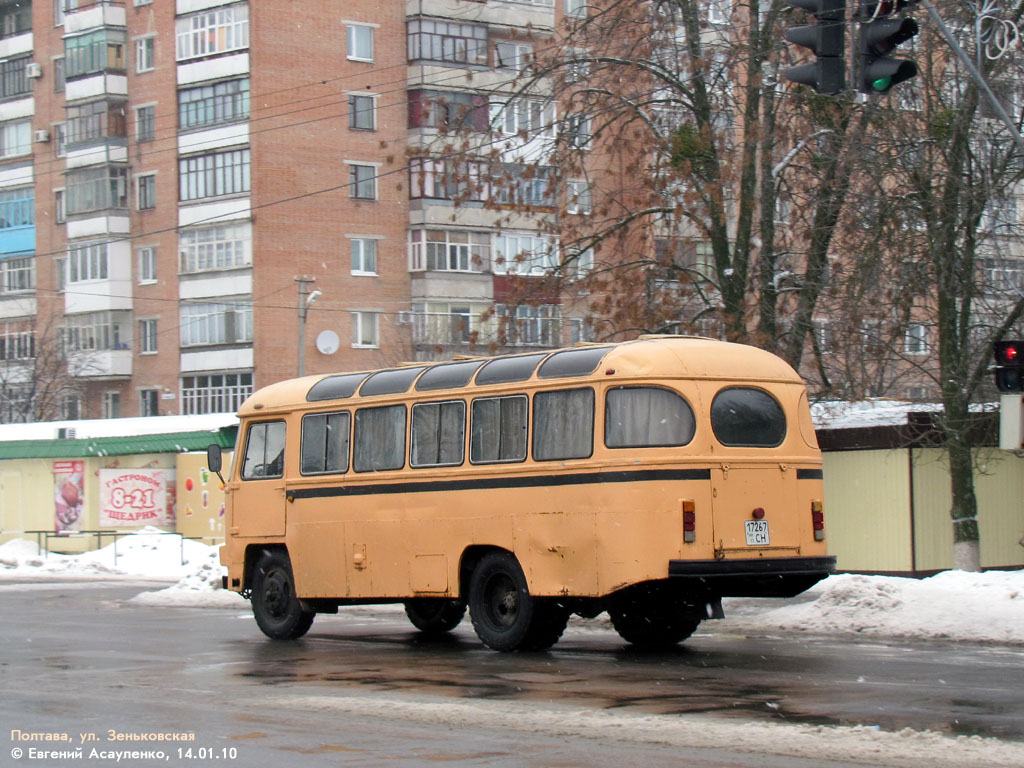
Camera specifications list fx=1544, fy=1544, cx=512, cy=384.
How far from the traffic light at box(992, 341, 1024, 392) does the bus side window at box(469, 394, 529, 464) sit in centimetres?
439

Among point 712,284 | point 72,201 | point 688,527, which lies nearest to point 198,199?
point 72,201

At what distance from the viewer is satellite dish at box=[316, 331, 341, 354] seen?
2222 inches

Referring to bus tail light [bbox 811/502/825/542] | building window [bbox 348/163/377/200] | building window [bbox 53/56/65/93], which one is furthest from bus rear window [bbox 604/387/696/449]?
building window [bbox 53/56/65/93]

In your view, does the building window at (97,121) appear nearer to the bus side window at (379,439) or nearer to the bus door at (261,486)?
the bus door at (261,486)

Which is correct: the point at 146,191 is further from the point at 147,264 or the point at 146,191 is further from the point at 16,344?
the point at 16,344

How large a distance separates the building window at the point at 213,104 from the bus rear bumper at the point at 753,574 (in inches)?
1793

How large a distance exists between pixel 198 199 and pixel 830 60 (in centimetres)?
4913

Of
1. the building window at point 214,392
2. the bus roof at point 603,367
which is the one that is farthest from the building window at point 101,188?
the bus roof at point 603,367

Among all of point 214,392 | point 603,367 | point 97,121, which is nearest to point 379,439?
point 603,367

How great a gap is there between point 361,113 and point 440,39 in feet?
13.6

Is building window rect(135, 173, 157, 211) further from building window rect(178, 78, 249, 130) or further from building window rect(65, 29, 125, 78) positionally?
building window rect(65, 29, 125, 78)

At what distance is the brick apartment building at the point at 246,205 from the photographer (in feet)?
187

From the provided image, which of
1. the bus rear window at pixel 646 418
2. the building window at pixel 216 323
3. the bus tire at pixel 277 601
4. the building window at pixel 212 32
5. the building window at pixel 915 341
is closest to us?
the bus rear window at pixel 646 418

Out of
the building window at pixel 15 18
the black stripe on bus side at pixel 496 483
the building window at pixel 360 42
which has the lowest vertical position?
the black stripe on bus side at pixel 496 483
